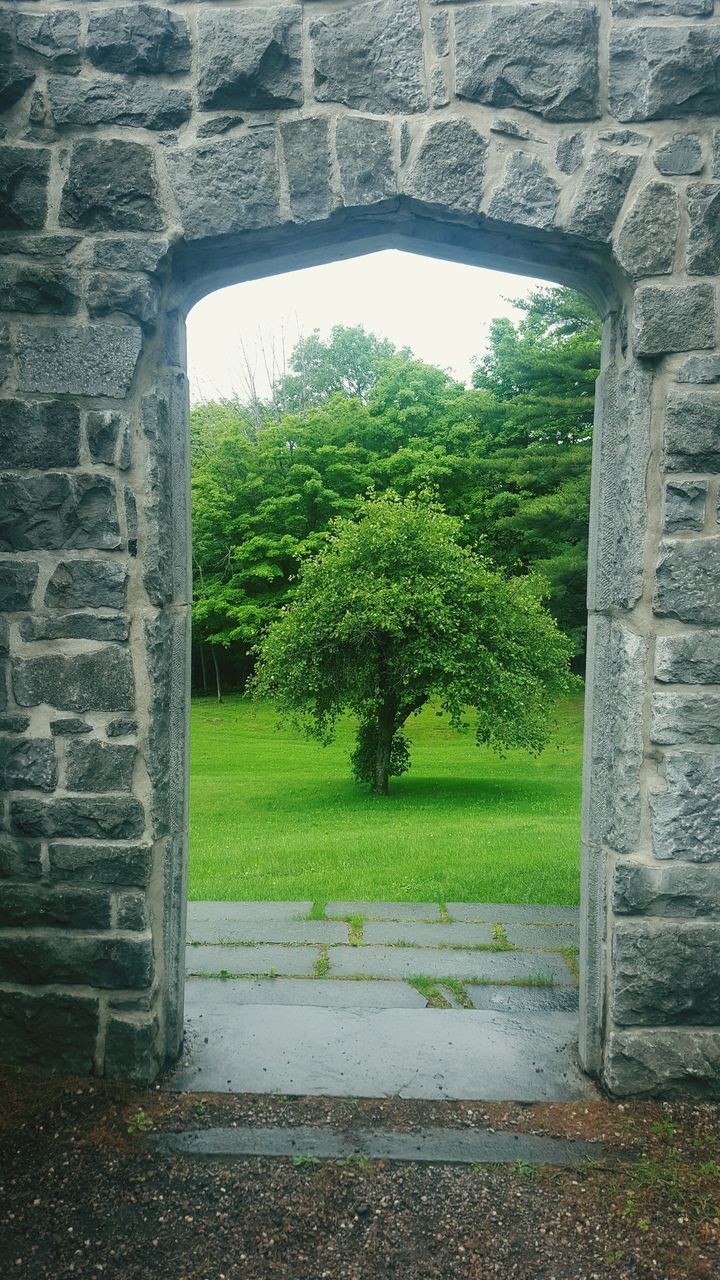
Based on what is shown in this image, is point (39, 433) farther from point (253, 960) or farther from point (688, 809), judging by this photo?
point (253, 960)

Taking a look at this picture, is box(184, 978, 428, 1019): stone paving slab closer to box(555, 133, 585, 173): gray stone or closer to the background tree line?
box(555, 133, 585, 173): gray stone

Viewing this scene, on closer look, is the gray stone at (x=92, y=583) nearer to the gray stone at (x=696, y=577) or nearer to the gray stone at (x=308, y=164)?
the gray stone at (x=308, y=164)

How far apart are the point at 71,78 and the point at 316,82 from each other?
2.29ft

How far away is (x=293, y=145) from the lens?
2.67 m

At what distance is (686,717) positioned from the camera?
8.72 feet

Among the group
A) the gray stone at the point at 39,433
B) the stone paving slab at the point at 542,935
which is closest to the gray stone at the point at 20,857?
the gray stone at the point at 39,433

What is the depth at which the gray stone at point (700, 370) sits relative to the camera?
2625 millimetres

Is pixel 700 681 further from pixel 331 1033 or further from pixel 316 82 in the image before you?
pixel 316 82

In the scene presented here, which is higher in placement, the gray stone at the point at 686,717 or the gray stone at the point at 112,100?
the gray stone at the point at 112,100

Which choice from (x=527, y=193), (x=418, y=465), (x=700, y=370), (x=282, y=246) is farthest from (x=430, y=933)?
(x=418, y=465)

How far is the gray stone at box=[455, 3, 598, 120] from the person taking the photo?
2.62m

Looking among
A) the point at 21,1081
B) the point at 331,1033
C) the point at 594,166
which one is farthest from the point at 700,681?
the point at 21,1081

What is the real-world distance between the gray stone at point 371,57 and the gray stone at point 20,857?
92.1 inches

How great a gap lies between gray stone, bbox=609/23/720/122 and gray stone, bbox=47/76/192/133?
1.22m
